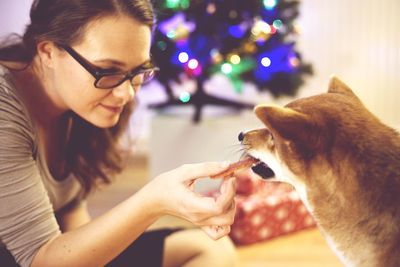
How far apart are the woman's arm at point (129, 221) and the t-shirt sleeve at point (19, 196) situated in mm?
32

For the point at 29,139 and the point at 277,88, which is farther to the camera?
the point at 277,88

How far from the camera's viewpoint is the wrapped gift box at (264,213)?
2.18m

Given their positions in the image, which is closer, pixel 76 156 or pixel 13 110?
pixel 13 110

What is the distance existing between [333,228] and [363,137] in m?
0.18

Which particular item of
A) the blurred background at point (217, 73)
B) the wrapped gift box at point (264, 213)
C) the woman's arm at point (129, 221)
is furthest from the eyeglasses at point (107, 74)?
the blurred background at point (217, 73)

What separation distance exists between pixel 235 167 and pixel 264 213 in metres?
1.27

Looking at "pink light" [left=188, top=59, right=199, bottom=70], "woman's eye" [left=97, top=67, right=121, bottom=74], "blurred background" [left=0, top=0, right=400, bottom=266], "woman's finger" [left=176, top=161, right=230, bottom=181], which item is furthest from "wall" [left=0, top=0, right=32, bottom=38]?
"woman's finger" [left=176, top=161, right=230, bottom=181]

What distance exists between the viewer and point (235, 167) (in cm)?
101

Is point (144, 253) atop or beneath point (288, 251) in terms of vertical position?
atop

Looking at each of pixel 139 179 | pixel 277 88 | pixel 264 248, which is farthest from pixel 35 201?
pixel 139 179

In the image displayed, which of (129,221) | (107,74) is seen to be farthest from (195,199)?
(107,74)

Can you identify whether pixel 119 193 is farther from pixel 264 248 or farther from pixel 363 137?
pixel 363 137

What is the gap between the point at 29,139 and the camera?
117 cm

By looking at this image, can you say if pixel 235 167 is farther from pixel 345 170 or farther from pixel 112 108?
pixel 112 108
